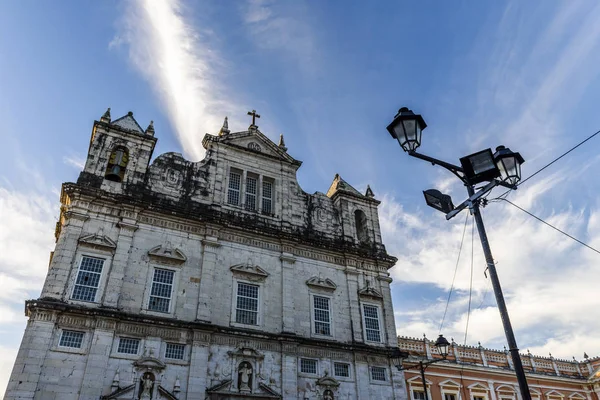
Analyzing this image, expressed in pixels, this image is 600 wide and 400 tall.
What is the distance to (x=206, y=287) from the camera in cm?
1941

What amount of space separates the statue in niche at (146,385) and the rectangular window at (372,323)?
1051 centimetres

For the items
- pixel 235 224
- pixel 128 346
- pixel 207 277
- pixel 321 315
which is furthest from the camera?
pixel 321 315

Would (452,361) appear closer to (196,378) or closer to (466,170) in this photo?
(196,378)

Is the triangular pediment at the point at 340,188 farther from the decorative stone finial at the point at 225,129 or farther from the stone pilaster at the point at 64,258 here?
the stone pilaster at the point at 64,258

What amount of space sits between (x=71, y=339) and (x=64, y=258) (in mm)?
3123

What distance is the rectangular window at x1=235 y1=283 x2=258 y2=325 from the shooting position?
1981 cm

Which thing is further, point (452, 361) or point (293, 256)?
point (452, 361)

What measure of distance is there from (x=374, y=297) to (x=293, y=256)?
495cm

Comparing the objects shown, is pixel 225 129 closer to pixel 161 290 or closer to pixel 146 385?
pixel 161 290

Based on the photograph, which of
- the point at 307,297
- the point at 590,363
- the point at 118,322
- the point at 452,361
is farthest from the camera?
the point at 590,363

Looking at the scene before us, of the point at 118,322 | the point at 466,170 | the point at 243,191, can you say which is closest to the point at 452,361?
the point at 243,191

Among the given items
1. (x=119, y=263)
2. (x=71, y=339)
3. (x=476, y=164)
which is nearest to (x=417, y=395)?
(x=119, y=263)

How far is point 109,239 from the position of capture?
731 inches

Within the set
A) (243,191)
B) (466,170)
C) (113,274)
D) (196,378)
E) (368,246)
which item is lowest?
(196,378)
